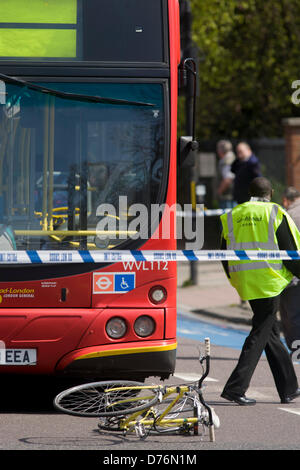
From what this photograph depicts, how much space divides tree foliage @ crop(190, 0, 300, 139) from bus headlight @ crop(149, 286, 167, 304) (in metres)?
15.9

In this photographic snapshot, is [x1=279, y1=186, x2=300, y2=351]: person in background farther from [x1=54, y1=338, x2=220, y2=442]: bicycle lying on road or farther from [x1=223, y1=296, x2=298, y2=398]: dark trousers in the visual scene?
[x1=54, y1=338, x2=220, y2=442]: bicycle lying on road

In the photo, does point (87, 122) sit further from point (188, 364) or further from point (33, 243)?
point (188, 364)

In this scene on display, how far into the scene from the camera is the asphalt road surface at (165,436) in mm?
6180

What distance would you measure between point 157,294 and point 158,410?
3.46 feet

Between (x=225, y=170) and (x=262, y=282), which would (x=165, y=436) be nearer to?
(x=262, y=282)

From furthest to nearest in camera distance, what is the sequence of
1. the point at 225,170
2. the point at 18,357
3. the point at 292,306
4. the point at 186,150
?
the point at 225,170 → the point at 292,306 → the point at 186,150 → the point at 18,357

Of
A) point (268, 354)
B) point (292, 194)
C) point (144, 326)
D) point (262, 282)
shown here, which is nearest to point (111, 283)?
point (144, 326)

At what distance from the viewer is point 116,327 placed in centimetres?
720

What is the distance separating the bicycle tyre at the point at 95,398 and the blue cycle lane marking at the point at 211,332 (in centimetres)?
431

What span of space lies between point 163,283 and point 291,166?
36.0 ft

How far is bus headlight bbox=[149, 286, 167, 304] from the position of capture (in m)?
7.27

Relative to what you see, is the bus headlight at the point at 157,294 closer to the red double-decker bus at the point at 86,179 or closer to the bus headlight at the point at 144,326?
the red double-decker bus at the point at 86,179

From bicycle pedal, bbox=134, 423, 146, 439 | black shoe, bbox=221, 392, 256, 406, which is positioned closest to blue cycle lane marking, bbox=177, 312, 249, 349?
black shoe, bbox=221, 392, 256, 406
